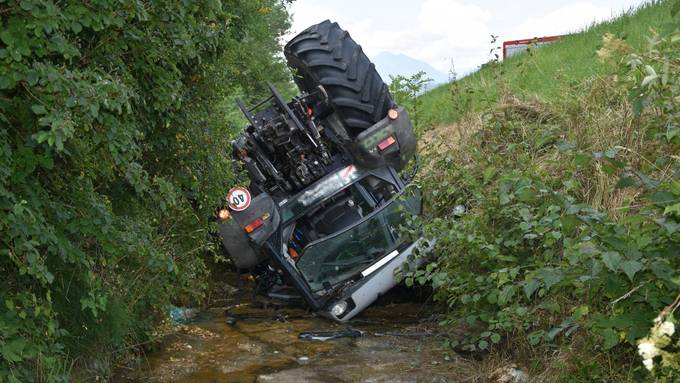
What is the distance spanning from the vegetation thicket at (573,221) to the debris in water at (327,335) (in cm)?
101

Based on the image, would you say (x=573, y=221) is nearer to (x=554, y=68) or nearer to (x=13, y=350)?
(x=13, y=350)

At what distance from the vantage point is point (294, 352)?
7031mm

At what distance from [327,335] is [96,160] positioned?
149 inches

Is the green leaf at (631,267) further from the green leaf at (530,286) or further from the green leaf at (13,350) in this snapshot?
the green leaf at (13,350)

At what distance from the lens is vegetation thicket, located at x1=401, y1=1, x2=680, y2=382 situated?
3863 mm

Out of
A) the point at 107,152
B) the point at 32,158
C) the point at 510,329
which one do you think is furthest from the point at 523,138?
the point at 32,158

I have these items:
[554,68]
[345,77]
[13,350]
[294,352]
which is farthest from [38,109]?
[554,68]

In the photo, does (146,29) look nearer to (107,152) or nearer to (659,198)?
(107,152)

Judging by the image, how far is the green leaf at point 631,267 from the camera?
361cm

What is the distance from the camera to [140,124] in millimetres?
5168

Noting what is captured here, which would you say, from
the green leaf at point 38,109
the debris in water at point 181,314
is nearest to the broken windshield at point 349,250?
the debris in water at point 181,314

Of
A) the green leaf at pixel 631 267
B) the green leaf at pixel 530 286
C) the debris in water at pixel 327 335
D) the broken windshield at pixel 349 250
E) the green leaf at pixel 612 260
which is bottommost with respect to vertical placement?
the debris in water at pixel 327 335

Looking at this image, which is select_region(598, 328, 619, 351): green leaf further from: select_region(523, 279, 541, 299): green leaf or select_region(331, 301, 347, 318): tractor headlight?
select_region(331, 301, 347, 318): tractor headlight

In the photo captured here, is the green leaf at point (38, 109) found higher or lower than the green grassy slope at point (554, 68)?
higher
